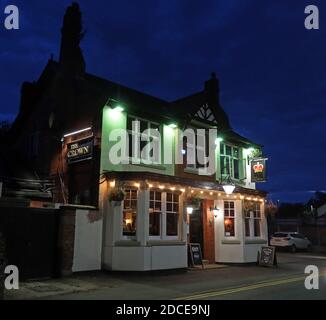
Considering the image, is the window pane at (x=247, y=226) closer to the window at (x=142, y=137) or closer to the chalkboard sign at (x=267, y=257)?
the chalkboard sign at (x=267, y=257)

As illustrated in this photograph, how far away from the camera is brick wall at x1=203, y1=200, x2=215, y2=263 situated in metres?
21.2

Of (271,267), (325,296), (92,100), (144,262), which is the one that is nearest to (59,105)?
(92,100)

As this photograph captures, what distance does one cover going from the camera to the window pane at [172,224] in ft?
57.4

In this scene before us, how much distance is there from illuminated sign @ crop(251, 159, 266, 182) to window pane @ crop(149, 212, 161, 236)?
7400 millimetres

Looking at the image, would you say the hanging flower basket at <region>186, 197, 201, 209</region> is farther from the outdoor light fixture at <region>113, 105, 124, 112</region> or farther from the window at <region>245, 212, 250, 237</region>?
the outdoor light fixture at <region>113, 105, 124, 112</region>

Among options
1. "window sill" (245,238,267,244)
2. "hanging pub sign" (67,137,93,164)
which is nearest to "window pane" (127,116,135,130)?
"hanging pub sign" (67,137,93,164)

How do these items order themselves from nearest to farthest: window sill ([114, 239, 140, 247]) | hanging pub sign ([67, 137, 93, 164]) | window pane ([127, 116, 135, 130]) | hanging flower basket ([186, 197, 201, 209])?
1. window sill ([114, 239, 140, 247])
2. hanging pub sign ([67, 137, 93, 164])
3. window pane ([127, 116, 135, 130])
4. hanging flower basket ([186, 197, 201, 209])

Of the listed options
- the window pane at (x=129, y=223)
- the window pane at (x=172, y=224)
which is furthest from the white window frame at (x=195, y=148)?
the window pane at (x=129, y=223)

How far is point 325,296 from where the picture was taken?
1112 centimetres

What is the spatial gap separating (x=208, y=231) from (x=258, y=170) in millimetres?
4338

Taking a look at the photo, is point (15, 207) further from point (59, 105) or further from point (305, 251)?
point (305, 251)

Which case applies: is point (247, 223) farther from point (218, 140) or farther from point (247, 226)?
point (218, 140)
